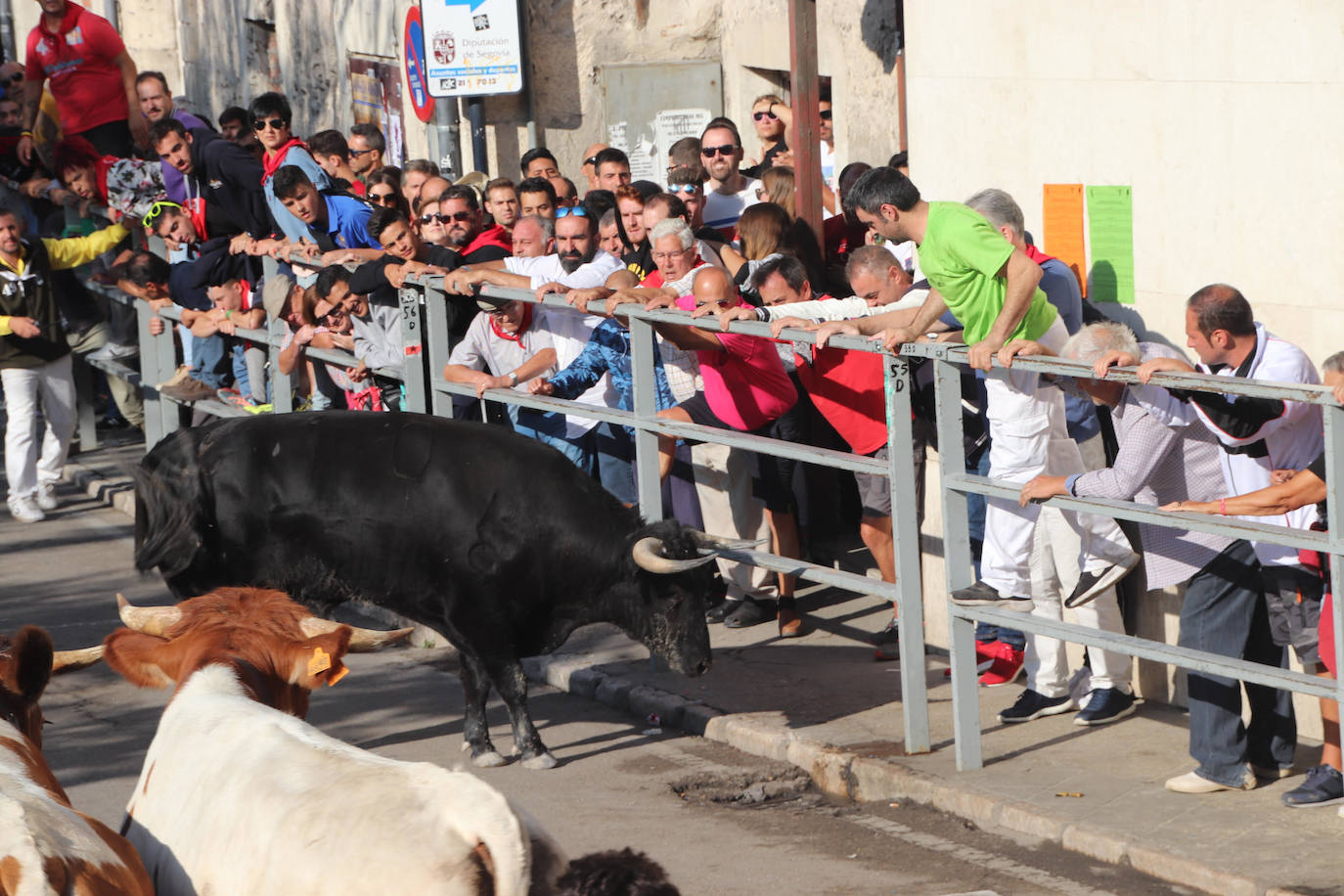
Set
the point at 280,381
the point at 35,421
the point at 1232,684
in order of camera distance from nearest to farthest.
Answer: the point at 1232,684, the point at 280,381, the point at 35,421

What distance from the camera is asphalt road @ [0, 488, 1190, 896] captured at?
590cm

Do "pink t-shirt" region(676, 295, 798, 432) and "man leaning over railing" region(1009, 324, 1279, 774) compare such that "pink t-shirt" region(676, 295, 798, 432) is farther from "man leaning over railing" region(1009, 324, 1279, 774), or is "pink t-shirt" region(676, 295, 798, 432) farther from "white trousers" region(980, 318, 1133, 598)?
"man leaning over railing" region(1009, 324, 1279, 774)

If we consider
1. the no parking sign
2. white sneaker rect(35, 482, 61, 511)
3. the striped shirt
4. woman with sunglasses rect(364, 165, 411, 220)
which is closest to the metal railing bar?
the striped shirt

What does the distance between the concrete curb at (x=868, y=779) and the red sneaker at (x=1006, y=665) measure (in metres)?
1.06

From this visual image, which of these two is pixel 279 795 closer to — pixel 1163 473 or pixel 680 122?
pixel 1163 473

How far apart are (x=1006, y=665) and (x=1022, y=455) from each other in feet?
3.86

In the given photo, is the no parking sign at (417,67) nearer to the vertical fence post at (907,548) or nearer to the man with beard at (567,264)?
the man with beard at (567,264)

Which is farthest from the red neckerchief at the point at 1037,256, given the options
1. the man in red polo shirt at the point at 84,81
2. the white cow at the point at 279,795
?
the man in red polo shirt at the point at 84,81

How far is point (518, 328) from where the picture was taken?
8.73 metres

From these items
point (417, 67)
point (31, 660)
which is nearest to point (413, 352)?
point (31, 660)

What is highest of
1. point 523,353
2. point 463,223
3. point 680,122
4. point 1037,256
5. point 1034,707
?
point 680,122

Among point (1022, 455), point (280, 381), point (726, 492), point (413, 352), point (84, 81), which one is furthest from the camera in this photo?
point (84, 81)

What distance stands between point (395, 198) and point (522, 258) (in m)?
1.87

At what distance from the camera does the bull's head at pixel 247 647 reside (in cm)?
441
